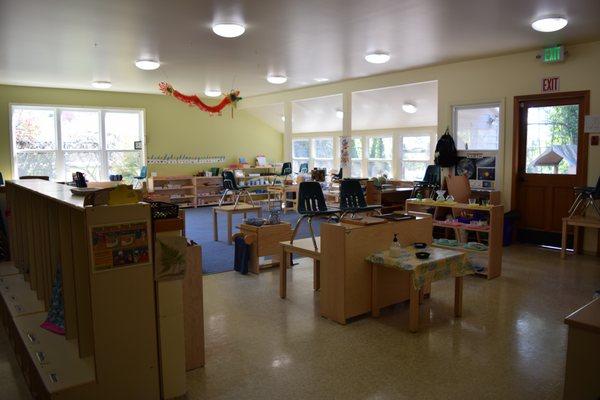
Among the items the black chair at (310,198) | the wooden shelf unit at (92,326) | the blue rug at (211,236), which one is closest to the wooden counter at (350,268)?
the black chair at (310,198)

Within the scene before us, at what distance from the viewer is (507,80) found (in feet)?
21.9

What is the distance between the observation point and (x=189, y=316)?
2891 mm

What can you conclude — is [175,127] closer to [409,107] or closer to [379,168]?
[379,168]

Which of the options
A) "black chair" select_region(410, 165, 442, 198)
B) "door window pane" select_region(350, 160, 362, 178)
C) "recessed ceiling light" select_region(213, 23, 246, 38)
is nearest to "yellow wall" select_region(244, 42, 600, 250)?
"black chair" select_region(410, 165, 442, 198)

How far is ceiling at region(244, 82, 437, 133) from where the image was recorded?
29.9ft

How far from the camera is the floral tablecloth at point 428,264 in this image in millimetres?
3398

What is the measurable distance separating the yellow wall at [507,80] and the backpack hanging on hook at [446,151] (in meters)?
0.22

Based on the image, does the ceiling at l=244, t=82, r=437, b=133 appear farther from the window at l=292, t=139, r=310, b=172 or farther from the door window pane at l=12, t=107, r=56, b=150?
the door window pane at l=12, t=107, r=56, b=150

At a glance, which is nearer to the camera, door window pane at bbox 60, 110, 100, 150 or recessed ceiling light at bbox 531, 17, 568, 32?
recessed ceiling light at bbox 531, 17, 568, 32

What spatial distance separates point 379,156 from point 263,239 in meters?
6.48

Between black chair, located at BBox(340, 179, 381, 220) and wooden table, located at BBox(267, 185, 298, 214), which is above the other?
black chair, located at BBox(340, 179, 381, 220)

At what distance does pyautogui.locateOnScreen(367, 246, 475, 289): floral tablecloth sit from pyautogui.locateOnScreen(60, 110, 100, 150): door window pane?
8.93 meters

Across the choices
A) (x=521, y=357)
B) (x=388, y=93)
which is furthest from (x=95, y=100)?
(x=521, y=357)

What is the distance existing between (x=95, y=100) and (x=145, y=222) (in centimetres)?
925
